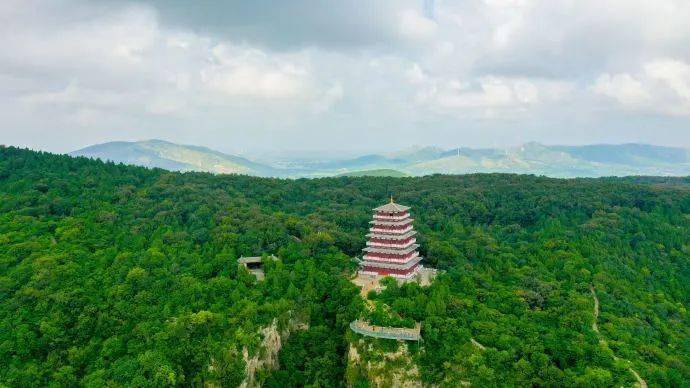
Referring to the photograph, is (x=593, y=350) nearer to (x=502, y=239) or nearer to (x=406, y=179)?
(x=502, y=239)

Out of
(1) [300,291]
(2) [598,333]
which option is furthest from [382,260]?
(2) [598,333]

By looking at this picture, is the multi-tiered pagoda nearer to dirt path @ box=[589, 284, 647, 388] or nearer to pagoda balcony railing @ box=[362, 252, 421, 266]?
pagoda balcony railing @ box=[362, 252, 421, 266]

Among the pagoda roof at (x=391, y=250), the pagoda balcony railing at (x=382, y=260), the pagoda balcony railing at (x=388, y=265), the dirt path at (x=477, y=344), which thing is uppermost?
the pagoda roof at (x=391, y=250)

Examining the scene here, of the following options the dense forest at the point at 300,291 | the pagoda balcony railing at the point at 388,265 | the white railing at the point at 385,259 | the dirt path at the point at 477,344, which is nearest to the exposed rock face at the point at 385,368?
the dense forest at the point at 300,291

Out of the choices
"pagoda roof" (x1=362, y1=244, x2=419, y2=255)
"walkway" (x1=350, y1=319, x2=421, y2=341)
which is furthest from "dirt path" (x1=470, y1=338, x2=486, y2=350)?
"pagoda roof" (x1=362, y1=244, x2=419, y2=255)

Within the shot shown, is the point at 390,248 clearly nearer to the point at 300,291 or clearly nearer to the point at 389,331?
the point at 300,291

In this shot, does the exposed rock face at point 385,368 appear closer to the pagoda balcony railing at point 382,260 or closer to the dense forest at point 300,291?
the dense forest at point 300,291
